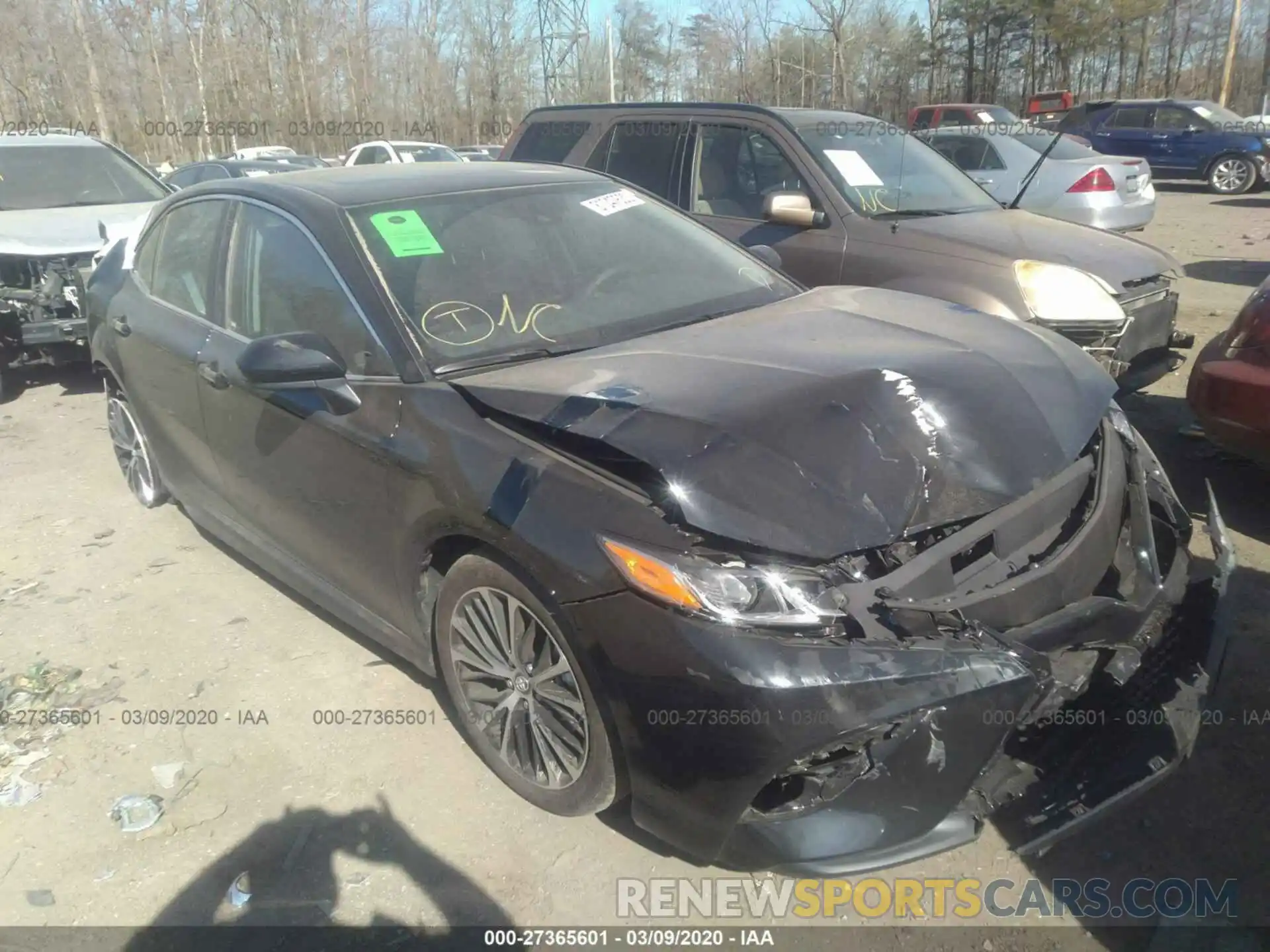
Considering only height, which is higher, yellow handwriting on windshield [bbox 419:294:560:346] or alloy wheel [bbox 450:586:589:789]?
yellow handwriting on windshield [bbox 419:294:560:346]

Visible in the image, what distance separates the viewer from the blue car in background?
17.9 m

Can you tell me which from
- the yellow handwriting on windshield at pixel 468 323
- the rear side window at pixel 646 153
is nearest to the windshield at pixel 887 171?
the rear side window at pixel 646 153

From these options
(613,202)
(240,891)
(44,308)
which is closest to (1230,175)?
(613,202)

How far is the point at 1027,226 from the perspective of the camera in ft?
17.8

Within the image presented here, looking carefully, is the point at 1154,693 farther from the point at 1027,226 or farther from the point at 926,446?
the point at 1027,226

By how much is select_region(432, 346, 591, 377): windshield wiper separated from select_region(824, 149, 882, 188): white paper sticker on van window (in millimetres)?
3233

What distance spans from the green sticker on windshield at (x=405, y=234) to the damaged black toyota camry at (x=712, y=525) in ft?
0.04

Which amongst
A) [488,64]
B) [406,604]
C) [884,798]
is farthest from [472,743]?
[488,64]

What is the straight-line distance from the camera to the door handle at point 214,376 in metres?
3.54

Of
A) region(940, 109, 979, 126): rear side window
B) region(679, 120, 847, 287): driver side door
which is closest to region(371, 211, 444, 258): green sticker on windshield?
region(679, 120, 847, 287): driver side door

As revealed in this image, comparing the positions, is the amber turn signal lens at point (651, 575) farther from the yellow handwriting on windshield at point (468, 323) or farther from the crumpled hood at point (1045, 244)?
the crumpled hood at point (1045, 244)

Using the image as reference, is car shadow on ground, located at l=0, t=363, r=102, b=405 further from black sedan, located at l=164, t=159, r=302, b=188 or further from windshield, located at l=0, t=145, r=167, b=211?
black sedan, located at l=164, t=159, r=302, b=188

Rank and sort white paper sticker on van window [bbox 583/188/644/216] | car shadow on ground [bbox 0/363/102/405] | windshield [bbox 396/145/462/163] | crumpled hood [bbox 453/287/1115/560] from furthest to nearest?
windshield [bbox 396/145/462/163], car shadow on ground [bbox 0/363/102/405], white paper sticker on van window [bbox 583/188/644/216], crumpled hood [bbox 453/287/1115/560]

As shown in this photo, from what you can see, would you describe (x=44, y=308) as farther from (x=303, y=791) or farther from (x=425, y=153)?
(x=425, y=153)
